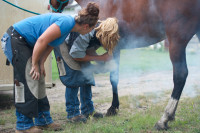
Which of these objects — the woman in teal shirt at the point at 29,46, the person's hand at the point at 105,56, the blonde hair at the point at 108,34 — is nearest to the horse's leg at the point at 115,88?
the person's hand at the point at 105,56

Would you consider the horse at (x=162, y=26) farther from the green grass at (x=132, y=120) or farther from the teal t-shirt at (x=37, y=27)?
the teal t-shirt at (x=37, y=27)

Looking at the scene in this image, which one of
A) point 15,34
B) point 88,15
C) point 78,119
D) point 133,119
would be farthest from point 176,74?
point 15,34

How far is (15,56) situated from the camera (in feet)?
7.77

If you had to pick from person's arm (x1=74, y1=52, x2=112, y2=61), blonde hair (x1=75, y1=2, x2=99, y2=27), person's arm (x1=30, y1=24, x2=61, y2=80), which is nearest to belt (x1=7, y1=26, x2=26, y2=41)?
person's arm (x1=30, y1=24, x2=61, y2=80)

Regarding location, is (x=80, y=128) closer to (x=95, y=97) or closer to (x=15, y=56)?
(x=15, y=56)

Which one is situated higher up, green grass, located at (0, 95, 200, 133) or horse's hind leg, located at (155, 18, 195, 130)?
horse's hind leg, located at (155, 18, 195, 130)

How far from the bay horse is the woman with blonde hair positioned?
0.39 m

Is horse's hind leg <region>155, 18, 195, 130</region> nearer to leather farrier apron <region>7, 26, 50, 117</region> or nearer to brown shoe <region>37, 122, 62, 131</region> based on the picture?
brown shoe <region>37, 122, 62, 131</region>

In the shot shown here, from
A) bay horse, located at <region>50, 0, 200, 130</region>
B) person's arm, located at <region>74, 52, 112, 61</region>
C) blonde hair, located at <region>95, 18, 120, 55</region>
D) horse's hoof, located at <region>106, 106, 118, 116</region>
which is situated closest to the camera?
bay horse, located at <region>50, 0, 200, 130</region>

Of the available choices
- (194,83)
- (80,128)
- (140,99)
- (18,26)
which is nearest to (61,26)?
(18,26)

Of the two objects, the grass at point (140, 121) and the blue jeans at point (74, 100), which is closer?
the grass at point (140, 121)

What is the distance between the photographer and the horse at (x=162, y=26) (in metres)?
2.52

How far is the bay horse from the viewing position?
2.52 meters

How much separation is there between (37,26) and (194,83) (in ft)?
11.8
